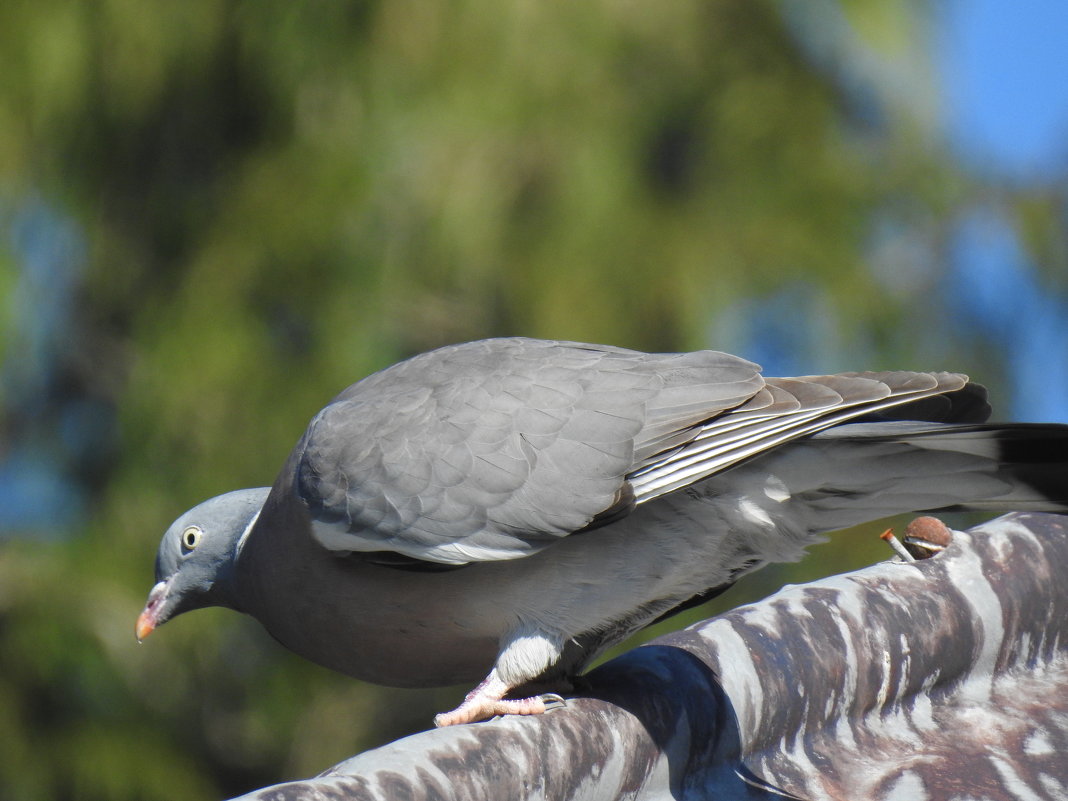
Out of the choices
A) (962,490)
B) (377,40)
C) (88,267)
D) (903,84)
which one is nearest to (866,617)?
(962,490)

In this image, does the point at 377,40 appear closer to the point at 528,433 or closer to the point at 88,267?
the point at 88,267

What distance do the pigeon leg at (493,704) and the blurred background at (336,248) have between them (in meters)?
3.25

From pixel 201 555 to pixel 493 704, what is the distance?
980 mm

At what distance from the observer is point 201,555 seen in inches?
115

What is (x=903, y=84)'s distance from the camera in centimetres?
651

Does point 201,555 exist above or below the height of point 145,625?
above

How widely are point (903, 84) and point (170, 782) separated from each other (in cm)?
495

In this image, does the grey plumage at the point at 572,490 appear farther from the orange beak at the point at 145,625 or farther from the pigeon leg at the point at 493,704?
the orange beak at the point at 145,625

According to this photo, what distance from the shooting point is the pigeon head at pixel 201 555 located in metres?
2.92

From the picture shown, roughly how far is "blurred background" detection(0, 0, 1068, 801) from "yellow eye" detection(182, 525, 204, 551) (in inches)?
99.2

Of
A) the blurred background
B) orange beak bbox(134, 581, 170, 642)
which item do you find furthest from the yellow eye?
the blurred background

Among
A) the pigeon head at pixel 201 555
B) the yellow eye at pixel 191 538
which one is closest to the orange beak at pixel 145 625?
the pigeon head at pixel 201 555

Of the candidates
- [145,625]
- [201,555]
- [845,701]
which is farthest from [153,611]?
[845,701]

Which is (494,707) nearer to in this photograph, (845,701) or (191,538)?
(845,701)
